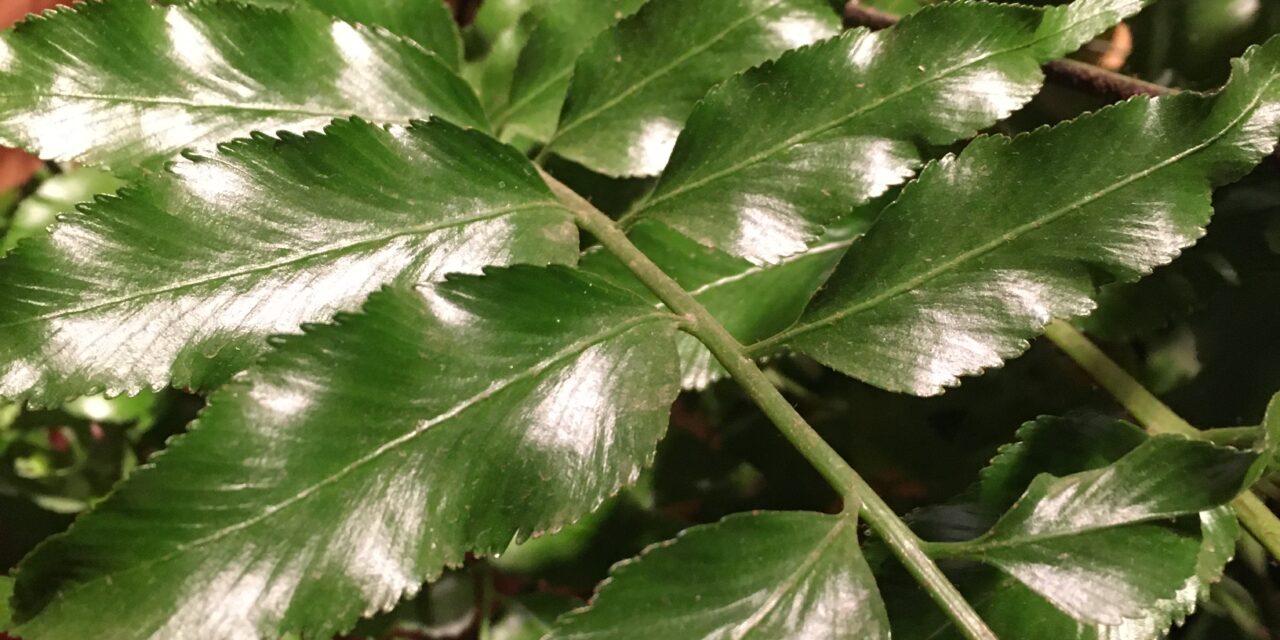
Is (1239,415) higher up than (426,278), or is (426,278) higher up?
(426,278)

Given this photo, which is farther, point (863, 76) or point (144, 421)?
point (144, 421)

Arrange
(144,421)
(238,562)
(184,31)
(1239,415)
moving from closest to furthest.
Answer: (238,562) < (184,31) < (1239,415) < (144,421)

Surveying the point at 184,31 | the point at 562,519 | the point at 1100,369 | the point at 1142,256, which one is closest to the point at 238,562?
the point at 562,519

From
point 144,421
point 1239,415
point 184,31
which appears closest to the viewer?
point 184,31


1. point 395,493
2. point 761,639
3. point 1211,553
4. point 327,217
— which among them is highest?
point 327,217

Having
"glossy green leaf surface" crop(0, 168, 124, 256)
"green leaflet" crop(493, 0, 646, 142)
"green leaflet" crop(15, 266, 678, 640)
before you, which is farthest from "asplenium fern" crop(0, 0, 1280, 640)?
"glossy green leaf surface" crop(0, 168, 124, 256)

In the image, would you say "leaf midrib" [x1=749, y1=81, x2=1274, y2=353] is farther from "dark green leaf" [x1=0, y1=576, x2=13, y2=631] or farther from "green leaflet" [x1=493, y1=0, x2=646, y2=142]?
"dark green leaf" [x1=0, y1=576, x2=13, y2=631]

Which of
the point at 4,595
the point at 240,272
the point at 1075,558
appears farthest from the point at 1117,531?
the point at 4,595

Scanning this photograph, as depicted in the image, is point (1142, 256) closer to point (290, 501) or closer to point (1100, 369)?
point (1100, 369)
